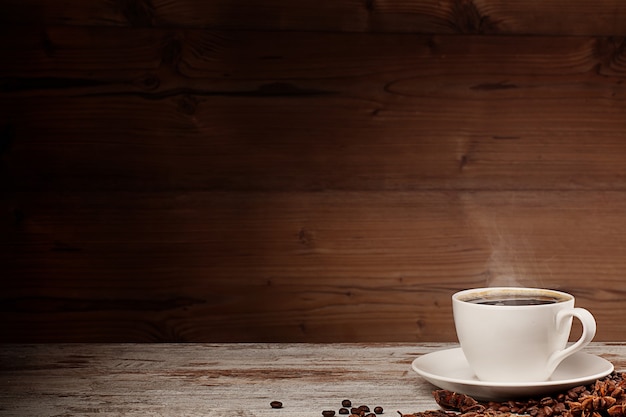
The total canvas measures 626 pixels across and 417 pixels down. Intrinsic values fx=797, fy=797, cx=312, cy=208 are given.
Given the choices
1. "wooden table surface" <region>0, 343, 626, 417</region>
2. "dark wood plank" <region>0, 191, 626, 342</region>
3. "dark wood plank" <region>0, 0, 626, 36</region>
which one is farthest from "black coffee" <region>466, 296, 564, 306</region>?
"dark wood plank" <region>0, 0, 626, 36</region>

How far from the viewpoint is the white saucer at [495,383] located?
2.75ft

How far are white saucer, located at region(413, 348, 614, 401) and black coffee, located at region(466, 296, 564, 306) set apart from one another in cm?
9

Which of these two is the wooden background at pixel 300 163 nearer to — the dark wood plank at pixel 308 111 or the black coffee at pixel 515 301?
the dark wood plank at pixel 308 111

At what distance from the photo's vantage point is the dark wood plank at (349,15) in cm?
129

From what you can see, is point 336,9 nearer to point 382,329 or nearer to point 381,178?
point 381,178

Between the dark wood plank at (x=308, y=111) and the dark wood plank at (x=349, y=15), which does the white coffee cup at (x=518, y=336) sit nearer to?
the dark wood plank at (x=308, y=111)

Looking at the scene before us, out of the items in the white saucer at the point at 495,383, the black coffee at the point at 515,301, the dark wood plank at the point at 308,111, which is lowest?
the white saucer at the point at 495,383

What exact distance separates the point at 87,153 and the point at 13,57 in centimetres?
19

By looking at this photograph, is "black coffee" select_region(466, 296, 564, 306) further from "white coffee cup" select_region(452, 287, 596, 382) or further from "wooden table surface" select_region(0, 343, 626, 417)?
"wooden table surface" select_region(0, 343, 626, 417)

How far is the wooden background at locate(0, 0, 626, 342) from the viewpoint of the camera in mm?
1301

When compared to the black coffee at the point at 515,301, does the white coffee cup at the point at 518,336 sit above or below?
below

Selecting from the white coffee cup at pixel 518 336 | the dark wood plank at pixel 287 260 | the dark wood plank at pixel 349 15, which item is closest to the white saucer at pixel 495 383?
the white coffee cup at pixel 518 336

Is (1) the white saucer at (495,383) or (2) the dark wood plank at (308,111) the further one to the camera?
(2) the dark wood plank at (308,111)

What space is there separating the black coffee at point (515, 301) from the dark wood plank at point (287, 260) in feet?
1.35
